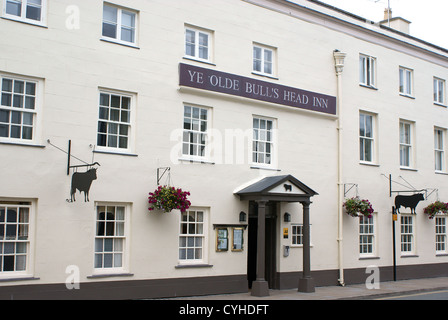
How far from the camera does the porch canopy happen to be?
1589 centimetres

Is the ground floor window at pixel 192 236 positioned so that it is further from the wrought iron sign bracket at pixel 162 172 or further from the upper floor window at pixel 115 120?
the upper floor window at pixel 115 120

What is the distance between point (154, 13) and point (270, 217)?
7419 mm

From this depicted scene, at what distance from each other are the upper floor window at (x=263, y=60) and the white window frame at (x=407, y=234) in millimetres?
8611

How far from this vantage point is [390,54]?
22281 mm

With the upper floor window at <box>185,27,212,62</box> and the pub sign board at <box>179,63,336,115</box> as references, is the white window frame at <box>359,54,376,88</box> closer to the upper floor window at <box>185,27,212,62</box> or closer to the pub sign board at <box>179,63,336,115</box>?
the pub sign board at <box>179,63,336,115</box>

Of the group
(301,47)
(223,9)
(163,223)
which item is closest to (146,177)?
(163,223)

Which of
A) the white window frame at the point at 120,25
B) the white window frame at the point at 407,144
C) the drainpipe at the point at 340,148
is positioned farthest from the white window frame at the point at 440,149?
the white window frame at the point at 120,25

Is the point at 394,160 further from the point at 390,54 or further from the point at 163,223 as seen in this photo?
the point at 163,223

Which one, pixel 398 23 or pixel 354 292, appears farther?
pixel 398 23

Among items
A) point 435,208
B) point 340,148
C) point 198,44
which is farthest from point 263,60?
point 435,208

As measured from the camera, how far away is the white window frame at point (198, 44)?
16.3 metres

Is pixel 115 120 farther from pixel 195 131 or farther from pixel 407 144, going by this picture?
pixel 407 144

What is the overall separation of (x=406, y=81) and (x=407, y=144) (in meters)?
A: 2.71

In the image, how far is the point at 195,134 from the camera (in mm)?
16266
